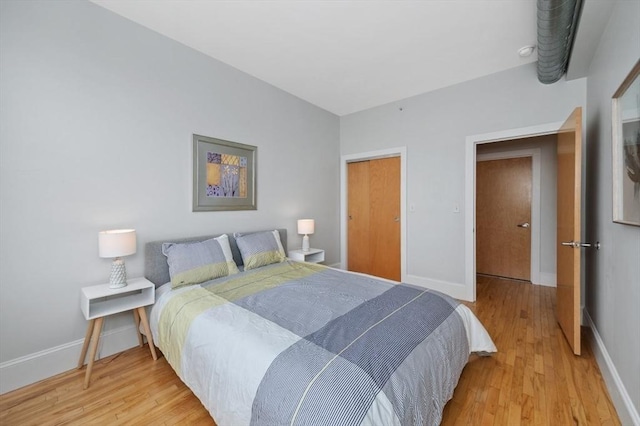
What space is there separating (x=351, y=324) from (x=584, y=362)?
1.97 meters

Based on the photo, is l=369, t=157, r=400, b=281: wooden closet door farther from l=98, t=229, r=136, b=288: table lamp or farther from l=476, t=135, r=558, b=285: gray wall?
l=98, t=229, r=136, b=288: table lamp

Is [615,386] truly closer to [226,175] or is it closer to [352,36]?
[352,36]

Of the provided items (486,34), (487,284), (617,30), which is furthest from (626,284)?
(487,284)

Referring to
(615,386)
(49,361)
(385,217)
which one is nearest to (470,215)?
(385,217)

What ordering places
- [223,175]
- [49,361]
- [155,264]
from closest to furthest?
[49,361] → [155,264] → [223,175]

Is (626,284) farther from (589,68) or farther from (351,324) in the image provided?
(589,68)

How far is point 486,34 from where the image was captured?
2373 millimetres

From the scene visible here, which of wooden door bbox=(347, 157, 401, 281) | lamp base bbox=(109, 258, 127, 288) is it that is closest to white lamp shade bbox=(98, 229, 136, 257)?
lamp base bbox=(109, 258, 127, 288)

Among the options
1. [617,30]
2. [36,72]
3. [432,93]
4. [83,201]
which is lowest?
[83,201]

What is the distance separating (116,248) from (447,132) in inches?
146

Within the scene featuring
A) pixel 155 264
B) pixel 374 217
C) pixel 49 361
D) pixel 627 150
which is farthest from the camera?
pixel 374 217

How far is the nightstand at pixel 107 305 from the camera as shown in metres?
1.85

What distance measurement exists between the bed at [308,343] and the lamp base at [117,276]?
0.91 ft

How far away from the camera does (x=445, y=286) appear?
3.47 meters
